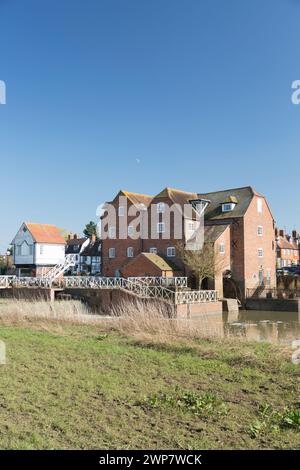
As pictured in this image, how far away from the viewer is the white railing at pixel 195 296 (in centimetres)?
2977

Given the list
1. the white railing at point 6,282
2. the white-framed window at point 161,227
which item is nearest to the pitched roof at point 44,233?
the white railing at point 6,282

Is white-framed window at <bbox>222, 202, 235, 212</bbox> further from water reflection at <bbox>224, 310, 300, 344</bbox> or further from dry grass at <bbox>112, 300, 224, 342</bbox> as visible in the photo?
dry grass at <bbox>112, 300, 224, 342</bbox>

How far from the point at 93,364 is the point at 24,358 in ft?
5.65

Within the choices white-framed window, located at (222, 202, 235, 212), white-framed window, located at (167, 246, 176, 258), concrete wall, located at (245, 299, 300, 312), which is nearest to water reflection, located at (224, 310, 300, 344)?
concrete wall, located at (245, 299, 300, 312)

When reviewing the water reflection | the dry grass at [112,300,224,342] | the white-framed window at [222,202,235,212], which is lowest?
the water reflection

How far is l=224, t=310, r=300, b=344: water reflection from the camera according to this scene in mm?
21703

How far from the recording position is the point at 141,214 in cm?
4297

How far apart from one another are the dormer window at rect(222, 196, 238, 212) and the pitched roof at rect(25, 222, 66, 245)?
71.8 ft

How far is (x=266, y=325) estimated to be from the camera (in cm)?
2659

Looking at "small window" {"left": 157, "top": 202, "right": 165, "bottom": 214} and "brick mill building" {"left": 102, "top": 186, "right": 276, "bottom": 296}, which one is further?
"small window" {"left": 157, "top": 202, "right": 165, "bottom": 214}

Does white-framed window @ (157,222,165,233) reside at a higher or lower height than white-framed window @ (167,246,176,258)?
higher
